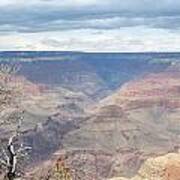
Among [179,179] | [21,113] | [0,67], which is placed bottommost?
[179,179]

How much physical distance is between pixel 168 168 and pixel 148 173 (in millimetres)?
2915

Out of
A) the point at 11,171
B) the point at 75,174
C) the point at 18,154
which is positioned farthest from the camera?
the point at 75,174

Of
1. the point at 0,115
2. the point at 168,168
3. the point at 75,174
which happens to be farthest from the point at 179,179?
the point at 0,115

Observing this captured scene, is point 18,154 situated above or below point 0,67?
below

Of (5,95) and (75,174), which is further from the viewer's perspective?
(75,174)

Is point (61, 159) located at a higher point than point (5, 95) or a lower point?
lower

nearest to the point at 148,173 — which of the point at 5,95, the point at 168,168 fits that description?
the point at 168,168

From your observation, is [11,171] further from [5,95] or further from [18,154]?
[5,95]

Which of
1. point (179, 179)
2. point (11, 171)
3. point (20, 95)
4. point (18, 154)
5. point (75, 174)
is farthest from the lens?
point (179, 179)

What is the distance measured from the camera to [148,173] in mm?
86000

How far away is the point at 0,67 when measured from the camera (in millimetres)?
31625

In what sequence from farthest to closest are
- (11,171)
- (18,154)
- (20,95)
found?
(20,95)
(18,154)
(11,171)

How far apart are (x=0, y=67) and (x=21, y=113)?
13.3ft

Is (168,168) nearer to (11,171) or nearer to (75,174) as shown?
(75,174)
